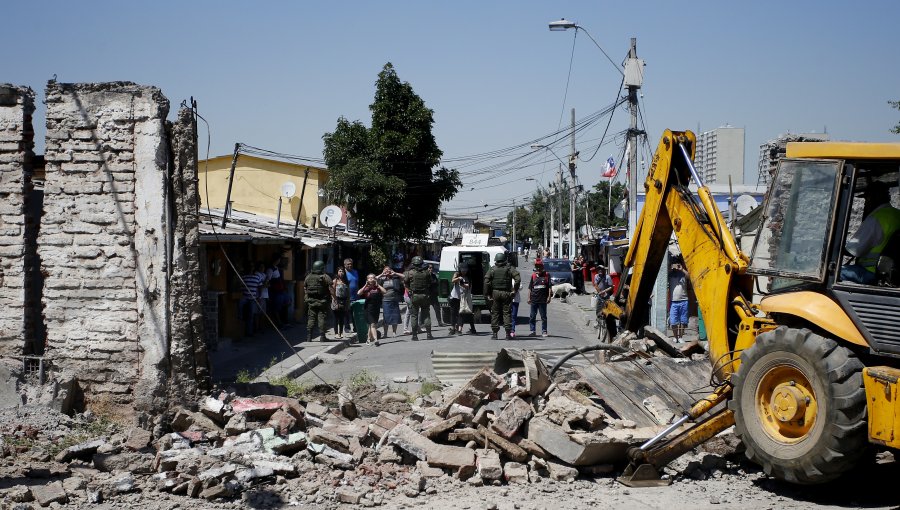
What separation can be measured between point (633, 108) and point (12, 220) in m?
14.8

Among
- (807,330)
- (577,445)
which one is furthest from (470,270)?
(807,330)

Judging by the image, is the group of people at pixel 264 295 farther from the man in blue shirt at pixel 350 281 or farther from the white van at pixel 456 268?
the white van at pixel 456 268

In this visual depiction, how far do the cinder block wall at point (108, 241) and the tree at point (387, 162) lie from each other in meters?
20.9

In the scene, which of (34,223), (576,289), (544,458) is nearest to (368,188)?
(576,289)

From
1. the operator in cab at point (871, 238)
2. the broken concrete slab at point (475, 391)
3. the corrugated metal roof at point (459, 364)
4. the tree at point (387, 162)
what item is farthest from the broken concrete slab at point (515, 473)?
the tree at point (387, 162)

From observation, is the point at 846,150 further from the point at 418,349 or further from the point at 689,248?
the point at 418,349

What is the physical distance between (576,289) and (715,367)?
3005cm

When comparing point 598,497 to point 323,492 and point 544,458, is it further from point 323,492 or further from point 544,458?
point 323,492

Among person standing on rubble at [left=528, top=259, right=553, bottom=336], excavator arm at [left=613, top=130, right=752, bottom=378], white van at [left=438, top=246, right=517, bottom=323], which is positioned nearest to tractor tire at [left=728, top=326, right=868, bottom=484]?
excavator arm at [left=613, top=130, right=752, bottom=378]

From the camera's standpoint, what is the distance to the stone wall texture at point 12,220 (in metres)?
8.98

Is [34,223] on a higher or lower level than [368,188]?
lower

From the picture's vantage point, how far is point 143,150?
29.1 feet

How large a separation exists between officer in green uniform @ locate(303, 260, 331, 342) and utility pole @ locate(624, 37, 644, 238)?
7430 mm

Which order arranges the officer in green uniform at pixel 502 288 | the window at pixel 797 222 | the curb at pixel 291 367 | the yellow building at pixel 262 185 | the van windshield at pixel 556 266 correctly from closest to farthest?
1. the window at pixel 797 222
2. the curb at pixel 291 367
3. the officer in green uniform at pixel 502 288
4. the yellow building at pixel 262 185
5. the van windshield at pixel 556 266
